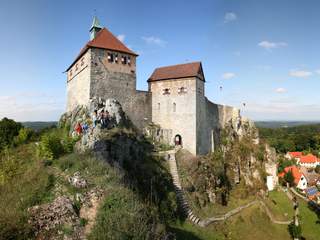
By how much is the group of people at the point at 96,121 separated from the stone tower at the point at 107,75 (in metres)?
3.13

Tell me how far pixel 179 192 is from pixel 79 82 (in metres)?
14.8

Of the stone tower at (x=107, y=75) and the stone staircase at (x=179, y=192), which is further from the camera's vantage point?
the stone tower at (x=107, y=75)

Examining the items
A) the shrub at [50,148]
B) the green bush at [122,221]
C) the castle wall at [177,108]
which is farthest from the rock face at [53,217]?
→ the castle wall at [177,108]

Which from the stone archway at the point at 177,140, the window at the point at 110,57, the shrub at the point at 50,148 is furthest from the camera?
the stone archway at the point at 177,140

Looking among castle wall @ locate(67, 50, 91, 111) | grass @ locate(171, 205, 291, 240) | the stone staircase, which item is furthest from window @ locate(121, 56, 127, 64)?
grass @ locate(171, 205, 291, 240)

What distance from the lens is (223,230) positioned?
919 inches

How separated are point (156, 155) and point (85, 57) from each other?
11641mm

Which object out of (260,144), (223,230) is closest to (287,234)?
(223,230)

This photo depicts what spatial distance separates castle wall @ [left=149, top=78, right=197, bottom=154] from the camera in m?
29.5

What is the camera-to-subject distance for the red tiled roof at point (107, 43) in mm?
26753

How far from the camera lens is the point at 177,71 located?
103 feet

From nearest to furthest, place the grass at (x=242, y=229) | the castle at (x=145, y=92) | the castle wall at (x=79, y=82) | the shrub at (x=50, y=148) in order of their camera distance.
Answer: the shrub at (x=50, y=148)
the grass at (x=242, y=229)
the castle wall at (x=79, y=82)
the castle at (x=145, y=92)

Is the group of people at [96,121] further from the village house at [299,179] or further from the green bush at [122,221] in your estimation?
the village house at [299,179]

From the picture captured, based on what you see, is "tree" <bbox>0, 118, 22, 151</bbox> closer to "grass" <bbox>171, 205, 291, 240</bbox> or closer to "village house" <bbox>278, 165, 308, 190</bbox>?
"grass" <bbox>171, 205, 291, 240</bbox>
